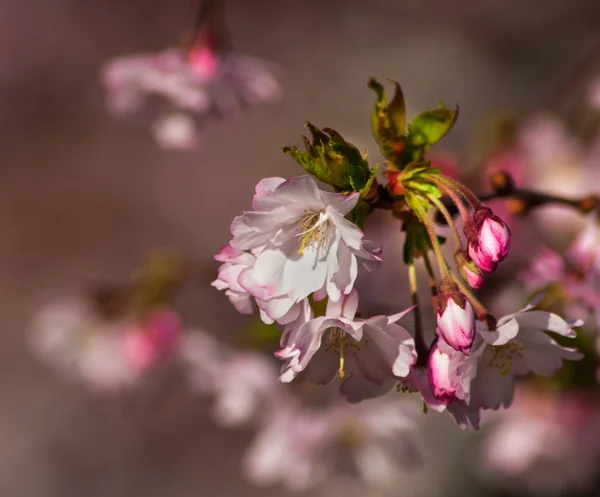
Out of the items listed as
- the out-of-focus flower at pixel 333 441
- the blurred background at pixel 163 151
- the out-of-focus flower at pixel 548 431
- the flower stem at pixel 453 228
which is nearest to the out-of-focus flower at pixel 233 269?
the flower stem at pixel 453 228

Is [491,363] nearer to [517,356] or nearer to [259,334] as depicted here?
[517,356]

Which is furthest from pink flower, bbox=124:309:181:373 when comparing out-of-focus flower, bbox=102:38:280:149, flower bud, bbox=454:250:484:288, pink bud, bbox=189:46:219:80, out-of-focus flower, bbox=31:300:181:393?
flower bud, bbox=454:250:484:288

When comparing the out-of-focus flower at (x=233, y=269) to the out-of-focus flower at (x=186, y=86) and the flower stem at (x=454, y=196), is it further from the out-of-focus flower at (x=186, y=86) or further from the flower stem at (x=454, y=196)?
the out-of-focus flower at (x=186, y=86)

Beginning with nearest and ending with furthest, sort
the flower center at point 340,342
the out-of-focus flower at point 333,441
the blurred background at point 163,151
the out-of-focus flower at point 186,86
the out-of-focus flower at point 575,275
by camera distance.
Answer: the flower center at point 340,342 < the out-of-focus flower at point 575,275 < the out-of-focus flower at point 186,86 < the out-of-focus flower at point 333,441 < the blurred background at point 163,151

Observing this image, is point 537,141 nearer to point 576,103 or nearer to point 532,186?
point 532,186

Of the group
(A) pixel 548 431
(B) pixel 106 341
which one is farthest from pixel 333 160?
(A) pixel 548 431

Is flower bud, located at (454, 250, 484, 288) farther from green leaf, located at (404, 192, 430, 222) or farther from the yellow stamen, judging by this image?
the yellow stamen
